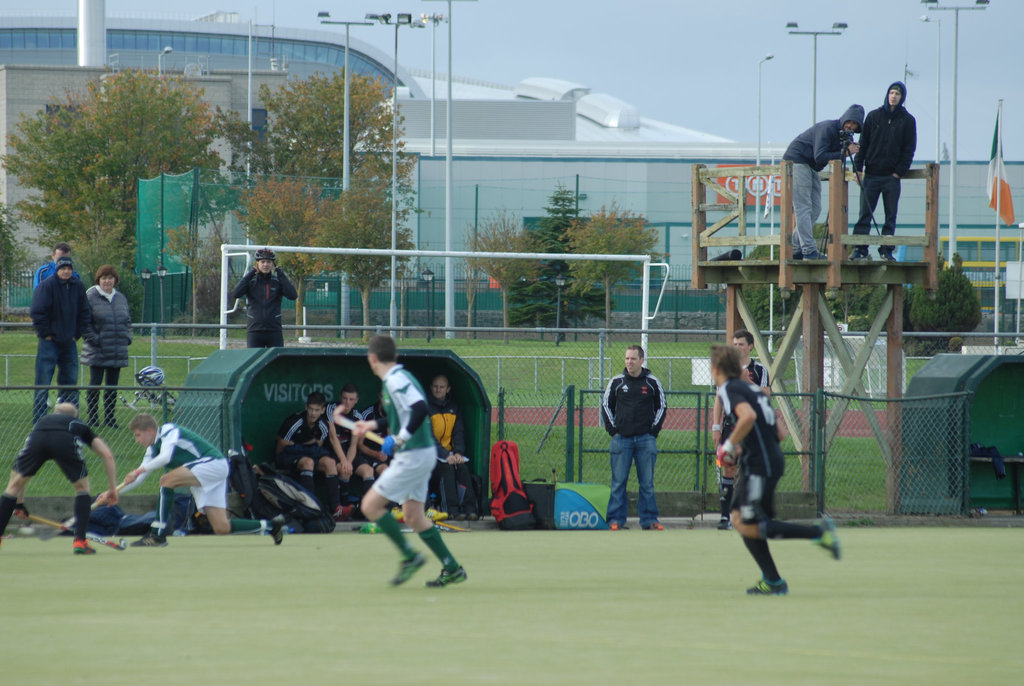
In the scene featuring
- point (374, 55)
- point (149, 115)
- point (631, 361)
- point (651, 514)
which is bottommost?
point (651, 514)

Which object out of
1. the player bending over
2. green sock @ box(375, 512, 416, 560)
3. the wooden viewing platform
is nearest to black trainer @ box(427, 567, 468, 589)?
green sock @ box(375, 512, 416, 560)

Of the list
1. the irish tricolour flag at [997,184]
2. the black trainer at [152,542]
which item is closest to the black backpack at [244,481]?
the black trainer at [152,542]

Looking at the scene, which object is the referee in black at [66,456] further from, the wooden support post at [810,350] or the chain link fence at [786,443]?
the wooden support post at [810,350]

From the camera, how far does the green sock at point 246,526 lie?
34.6 ft

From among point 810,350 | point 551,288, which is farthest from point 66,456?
point 551,288

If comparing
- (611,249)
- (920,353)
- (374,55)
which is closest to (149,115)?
(611,249)

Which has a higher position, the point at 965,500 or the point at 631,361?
the point at 631,361

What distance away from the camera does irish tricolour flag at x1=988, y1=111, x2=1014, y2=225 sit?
40.5 m

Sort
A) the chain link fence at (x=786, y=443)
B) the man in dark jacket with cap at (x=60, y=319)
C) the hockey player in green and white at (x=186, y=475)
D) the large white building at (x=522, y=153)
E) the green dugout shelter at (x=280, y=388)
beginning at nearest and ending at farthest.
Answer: the hockey player in green and white at (x=186, y=475) < the green dugout shelter at (x=280, y=388) < the chain link fence at (x=786, y=443) < the man in dark jacket with cap at (x=60, y=319) < the large white building at (x=522, y=153)

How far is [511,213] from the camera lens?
162 feet

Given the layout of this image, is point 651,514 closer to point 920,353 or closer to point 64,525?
point 64,525

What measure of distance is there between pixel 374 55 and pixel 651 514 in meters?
100

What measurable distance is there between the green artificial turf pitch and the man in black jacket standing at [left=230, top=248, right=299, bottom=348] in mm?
4003

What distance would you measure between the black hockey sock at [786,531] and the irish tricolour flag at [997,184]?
3508 centimetres
